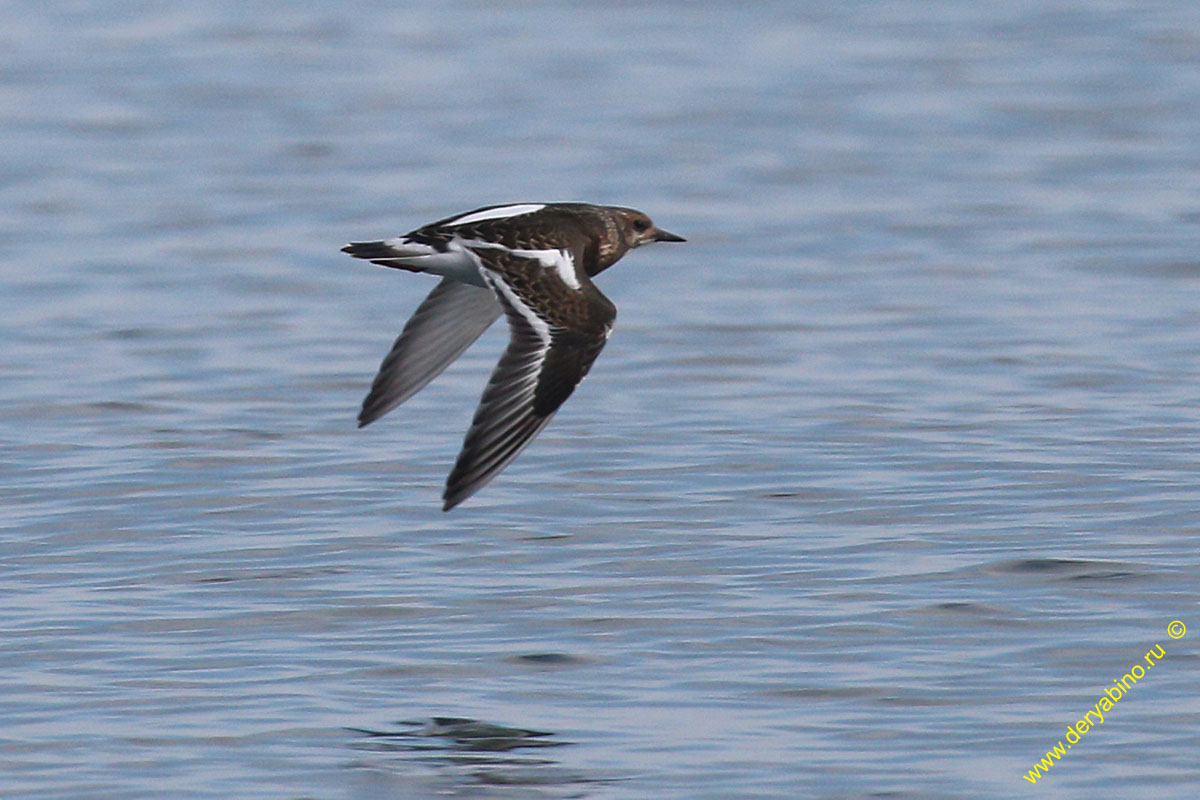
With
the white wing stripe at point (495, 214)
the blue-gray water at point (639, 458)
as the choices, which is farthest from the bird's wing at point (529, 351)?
the blue-gray water at point (639, 458)

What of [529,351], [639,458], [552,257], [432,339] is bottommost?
[639,458]

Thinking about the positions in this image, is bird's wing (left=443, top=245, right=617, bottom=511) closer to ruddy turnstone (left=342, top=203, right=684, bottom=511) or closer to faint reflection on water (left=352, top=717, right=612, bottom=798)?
ruddy turnstone (left=342, top=203, right=684, bottom=511)

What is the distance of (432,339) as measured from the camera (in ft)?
34.2

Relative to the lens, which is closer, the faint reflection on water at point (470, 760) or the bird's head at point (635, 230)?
the faint reflection on water at point (470, 760)

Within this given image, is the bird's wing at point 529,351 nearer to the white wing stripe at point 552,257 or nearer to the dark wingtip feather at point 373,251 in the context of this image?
the white wing stripe at point 552,257

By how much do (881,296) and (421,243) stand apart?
6.74 meters

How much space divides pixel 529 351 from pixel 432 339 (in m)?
1.49

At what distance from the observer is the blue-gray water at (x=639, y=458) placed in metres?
8.19

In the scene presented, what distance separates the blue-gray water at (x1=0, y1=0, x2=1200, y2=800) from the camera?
8.19m

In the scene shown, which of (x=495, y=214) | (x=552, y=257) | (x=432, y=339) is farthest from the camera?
(x=432, y=339)

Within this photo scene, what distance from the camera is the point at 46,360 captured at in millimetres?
14445

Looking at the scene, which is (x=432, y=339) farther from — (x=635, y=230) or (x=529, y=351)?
(x=529, y=351)

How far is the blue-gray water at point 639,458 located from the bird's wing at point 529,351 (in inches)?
30.3

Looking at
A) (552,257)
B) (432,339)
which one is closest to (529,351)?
(552,257)
